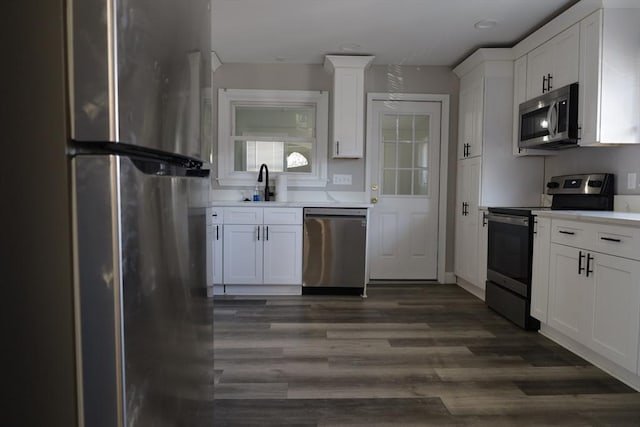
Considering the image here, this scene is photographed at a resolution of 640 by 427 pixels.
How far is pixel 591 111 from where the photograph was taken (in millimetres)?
2535

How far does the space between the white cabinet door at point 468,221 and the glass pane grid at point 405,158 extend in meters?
0.43

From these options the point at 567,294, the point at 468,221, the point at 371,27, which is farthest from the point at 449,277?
the point at 371,27

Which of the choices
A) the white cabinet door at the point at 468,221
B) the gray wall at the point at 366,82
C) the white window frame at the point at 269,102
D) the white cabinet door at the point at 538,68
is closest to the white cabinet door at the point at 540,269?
the white cabinet door at the point at 468,221

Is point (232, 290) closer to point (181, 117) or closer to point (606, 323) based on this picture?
point (606, 323)

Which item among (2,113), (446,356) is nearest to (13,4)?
(2,113)

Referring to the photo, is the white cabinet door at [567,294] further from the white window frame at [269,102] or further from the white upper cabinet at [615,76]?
the white window frame at [269,102]

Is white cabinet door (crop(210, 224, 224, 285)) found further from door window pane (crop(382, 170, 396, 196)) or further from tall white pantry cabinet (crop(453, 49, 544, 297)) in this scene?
tall white pantry cabinet (crop(453, 49, 544, 297))

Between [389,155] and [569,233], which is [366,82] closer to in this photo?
[389,155]

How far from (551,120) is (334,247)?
2041mm

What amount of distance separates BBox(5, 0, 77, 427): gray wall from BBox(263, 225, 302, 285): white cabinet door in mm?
3101

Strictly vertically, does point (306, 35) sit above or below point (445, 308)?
above

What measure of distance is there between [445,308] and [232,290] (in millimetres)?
1989

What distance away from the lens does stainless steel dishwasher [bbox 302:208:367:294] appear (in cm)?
363

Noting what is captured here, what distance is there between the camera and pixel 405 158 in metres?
4.29
